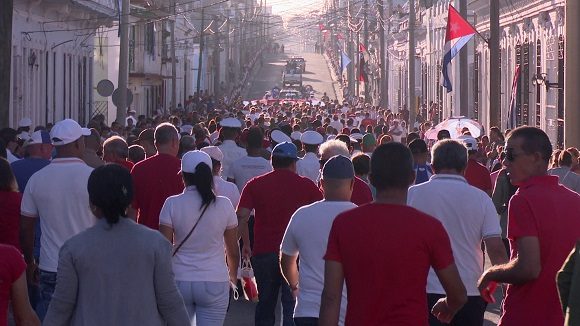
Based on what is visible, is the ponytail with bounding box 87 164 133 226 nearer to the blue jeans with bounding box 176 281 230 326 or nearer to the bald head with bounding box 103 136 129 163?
the blue jeans with bounding box 176 281 230 326

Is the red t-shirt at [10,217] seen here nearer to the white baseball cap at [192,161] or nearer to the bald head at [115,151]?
the white baseball cap at [192,161]

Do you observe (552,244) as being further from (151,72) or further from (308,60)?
(308,60)

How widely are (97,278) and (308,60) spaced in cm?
15880

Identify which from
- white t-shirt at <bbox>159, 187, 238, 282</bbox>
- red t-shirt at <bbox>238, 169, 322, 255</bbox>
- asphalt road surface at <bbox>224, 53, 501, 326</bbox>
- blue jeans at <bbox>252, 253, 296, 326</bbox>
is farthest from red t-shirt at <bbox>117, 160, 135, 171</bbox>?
asphalt road surface at <bbox>224, 53, 501, 326</bbox>

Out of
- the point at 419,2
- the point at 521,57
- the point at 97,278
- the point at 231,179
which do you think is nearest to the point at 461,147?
the point at 97,278

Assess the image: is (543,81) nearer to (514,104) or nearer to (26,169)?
(514,104)

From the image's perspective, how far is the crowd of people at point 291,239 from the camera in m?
6.22

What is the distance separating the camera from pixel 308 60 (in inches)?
6481

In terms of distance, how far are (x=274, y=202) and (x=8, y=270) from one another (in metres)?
4.45

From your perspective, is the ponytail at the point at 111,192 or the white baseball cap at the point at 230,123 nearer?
the ponytail at the point at 111,192

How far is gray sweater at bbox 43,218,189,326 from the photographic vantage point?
6.32 meters

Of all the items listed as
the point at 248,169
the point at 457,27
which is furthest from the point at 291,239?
the point at 457,27

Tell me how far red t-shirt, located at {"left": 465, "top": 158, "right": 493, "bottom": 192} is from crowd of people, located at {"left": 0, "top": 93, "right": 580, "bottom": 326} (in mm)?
2279

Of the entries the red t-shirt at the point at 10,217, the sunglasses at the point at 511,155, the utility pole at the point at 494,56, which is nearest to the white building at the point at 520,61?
the utility pole at the point at 494,56
